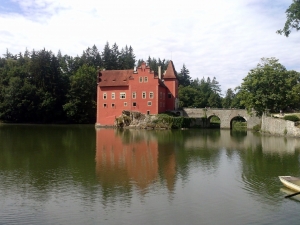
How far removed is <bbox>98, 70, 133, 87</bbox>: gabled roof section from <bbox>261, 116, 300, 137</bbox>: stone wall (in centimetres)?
2581

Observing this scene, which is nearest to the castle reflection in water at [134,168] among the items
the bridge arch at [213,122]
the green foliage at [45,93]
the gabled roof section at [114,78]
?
the bridge arch at [213,122]

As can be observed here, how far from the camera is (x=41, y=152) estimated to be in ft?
80.6

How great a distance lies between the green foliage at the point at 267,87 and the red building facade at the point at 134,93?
16211 mm

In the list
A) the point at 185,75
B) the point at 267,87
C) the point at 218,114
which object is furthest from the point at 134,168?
the point at 185,75

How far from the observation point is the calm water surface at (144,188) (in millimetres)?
11312

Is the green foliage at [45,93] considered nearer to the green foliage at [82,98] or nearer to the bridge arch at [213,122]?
the green foliage at [82,98]

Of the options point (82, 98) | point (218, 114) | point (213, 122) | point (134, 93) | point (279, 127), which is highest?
point (134, 93)

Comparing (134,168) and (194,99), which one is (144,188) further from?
(194,99)

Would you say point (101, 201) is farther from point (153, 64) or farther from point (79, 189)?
point (153, 64)

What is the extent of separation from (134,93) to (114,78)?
587cm

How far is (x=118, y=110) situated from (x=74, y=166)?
4277 cm

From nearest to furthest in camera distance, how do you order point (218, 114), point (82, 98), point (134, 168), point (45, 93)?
1. point (134, 168)
2. point (218, 114)
3. point (45, 93)
4. point (82, 98)

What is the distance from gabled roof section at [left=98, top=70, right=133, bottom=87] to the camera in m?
62.5

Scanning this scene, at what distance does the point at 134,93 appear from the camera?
60469 millimetres
